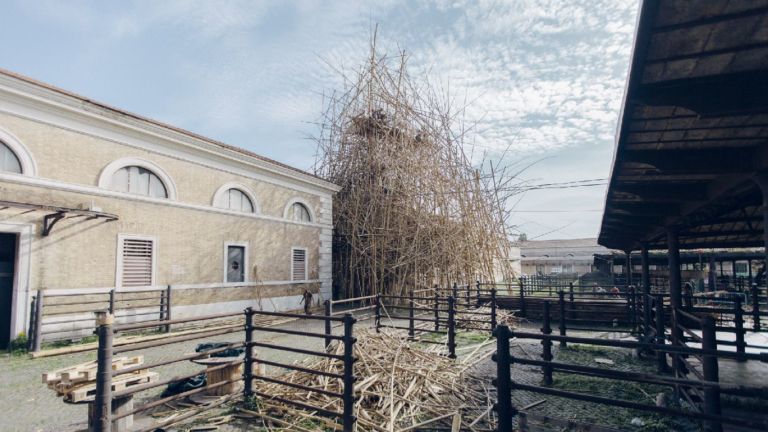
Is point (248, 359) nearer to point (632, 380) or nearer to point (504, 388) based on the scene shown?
point (504, 388)

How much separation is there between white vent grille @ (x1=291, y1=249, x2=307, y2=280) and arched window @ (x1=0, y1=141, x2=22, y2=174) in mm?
9577

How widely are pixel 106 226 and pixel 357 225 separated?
33.6 feet

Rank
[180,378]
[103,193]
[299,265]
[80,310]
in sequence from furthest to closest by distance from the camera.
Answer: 1. [299,265]
2. [103,193]
3. [80,310]
4. [180,378]

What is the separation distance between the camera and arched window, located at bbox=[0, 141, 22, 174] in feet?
30.1

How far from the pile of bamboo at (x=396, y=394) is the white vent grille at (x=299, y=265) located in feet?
34.6

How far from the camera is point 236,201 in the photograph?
585 inches

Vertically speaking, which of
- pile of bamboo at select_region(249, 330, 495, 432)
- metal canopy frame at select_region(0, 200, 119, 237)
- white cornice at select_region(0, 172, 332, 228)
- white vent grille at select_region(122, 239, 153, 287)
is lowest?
pile of bamboo at select_region(249, 330, 495, 432)

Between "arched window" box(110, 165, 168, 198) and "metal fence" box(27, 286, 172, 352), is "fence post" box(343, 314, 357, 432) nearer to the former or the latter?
"metal fence" box(27, 286, 172, 352)

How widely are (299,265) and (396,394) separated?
1278 cm

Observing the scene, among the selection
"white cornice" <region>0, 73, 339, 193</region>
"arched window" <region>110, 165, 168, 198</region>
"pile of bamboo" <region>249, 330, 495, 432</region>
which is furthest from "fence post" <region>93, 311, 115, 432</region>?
"arched window" <region>110, 165, 168, 198</region>

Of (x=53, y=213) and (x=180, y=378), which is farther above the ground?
(x=53, y=213)

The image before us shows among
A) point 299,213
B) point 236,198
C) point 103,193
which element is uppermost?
point 236,198

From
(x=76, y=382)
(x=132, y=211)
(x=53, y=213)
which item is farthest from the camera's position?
(x=132, y=211)

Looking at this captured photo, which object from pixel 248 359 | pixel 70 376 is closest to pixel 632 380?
pixel 248 359
